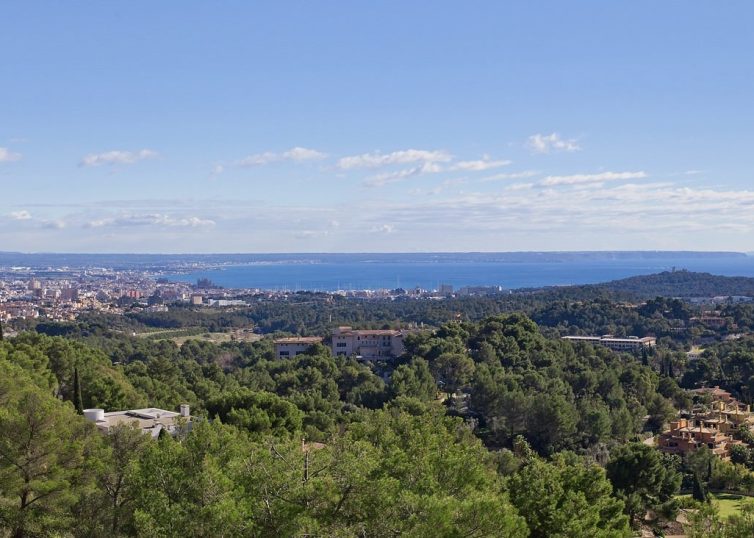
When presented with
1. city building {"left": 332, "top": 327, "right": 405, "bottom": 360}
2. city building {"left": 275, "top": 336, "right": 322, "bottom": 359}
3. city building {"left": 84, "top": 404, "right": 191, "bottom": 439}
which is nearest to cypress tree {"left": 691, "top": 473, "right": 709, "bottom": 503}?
city building {"left": 84, "top": 404, "right": 191, "bottom": 439}

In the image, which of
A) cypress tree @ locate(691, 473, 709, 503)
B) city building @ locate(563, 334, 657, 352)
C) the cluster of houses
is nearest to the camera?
cypress tree @ locate(691, 473, 709, 503)

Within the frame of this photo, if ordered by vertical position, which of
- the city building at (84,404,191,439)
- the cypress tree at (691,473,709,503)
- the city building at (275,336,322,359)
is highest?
the city building at (84,404,191,439)

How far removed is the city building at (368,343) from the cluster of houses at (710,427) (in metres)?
19.1

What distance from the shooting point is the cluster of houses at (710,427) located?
31.1 m

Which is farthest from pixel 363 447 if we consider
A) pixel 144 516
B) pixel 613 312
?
pixel 613 312

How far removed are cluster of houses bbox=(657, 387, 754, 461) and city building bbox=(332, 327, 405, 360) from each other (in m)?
19.1

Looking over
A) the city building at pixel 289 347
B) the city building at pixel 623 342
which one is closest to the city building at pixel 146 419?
the city building at pixel 289 347

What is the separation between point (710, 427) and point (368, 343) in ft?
80.1

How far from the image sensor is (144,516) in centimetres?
1008

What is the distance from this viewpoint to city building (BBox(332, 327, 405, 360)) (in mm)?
52750

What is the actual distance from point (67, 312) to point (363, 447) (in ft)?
298

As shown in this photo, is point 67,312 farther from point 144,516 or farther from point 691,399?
point 144,516

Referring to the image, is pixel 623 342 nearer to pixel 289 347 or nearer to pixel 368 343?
pixel 368 343

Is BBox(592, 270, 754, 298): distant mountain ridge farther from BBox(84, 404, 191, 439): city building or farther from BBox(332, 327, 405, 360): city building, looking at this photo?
BBox(84, 404, 191, 439): city building
